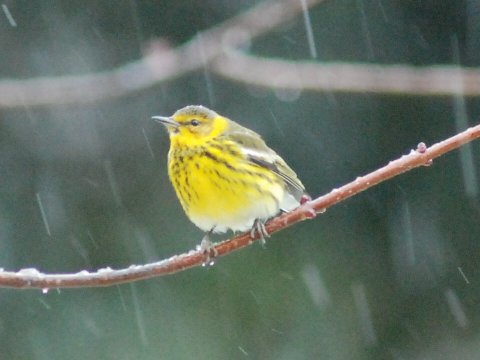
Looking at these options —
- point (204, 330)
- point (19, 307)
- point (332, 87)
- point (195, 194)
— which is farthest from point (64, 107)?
point (332, 87)

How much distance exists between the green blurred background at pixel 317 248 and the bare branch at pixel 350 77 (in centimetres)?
204

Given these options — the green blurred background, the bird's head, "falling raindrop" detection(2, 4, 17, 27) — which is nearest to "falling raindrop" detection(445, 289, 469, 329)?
the green blurred background

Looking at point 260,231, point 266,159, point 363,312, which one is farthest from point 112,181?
point 260,231

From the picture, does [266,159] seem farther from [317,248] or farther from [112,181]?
[112,181]

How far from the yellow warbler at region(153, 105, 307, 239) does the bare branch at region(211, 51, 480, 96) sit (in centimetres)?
28

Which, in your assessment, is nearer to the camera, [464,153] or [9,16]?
[464,153]

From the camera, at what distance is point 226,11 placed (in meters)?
6.46

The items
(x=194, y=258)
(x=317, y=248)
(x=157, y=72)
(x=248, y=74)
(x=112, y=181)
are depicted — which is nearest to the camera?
(x=194, y=258)

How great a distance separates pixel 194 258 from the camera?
8.55 ft

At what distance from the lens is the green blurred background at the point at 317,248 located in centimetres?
593

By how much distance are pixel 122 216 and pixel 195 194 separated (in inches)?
98.5

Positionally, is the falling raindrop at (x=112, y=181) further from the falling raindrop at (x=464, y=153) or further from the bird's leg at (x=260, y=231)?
the bird's leg at (x=260, y=231)

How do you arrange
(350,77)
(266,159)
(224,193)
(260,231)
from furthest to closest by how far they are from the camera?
(266,159)
(224,193)
(350,77)
(260,231)

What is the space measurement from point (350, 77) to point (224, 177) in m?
0.68
